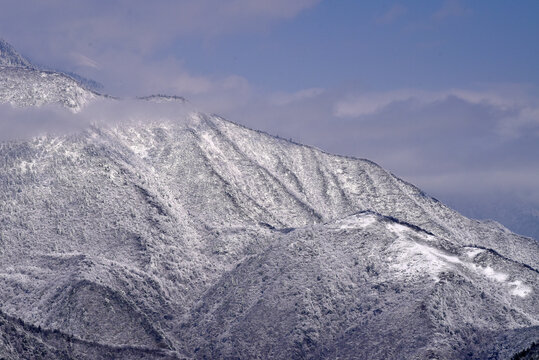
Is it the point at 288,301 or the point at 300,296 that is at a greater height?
the point at 300,296

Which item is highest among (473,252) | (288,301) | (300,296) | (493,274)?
(473,252)

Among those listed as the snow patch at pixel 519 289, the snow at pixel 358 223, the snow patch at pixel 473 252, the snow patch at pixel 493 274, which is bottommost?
the snow patch at pixel 519 289

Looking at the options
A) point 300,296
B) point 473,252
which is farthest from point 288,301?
point 473,252

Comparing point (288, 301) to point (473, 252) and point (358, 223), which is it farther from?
point (473, 252)

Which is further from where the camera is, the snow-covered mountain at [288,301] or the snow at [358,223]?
the snow at [358,223]

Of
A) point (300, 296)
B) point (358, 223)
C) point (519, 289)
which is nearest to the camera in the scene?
point (300, 296)

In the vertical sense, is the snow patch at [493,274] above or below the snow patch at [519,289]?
above

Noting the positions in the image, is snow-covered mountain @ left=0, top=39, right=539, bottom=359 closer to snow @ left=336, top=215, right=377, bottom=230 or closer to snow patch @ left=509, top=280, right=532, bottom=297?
snow patch @ left=509, top=280, right=532, bottom=297

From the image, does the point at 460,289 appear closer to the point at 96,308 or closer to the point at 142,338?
the point at 142,338

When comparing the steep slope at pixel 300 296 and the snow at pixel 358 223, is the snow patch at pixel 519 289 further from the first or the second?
the snow at pixel 358 223

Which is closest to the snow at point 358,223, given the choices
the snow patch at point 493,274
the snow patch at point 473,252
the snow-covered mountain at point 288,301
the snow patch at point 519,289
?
the snow-covered mountain at point 288,301

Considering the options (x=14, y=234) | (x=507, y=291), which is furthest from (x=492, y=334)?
(x=14, y=234)

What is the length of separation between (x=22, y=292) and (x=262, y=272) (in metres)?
57.7

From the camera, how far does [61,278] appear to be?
178 m
